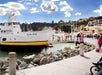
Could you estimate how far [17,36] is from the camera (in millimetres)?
41812

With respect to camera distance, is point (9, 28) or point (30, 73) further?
point (9, 28)

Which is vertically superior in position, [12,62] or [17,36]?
[12,62]

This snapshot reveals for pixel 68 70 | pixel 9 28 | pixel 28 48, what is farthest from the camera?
pixel 9 28

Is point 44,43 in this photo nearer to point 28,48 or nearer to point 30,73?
point 28,48

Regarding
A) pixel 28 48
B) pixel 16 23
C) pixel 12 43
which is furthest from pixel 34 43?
pixel 16 23

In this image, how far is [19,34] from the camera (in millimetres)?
41906

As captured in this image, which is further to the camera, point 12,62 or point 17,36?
point 17,36

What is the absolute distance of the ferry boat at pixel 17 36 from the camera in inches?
1623

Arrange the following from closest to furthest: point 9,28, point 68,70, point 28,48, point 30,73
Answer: point 30,73
point 68,70
point 28,48
point 9,28

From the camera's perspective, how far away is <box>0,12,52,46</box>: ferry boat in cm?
4122

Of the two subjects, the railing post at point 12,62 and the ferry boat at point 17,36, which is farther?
the ferry boat at point 17,36

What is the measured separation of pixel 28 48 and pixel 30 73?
102 feet

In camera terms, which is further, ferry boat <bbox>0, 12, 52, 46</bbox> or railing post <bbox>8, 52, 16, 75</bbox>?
ferry boat <bbox>0, 12, 52, 46</bbox>

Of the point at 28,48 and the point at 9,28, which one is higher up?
the point at 9,28
